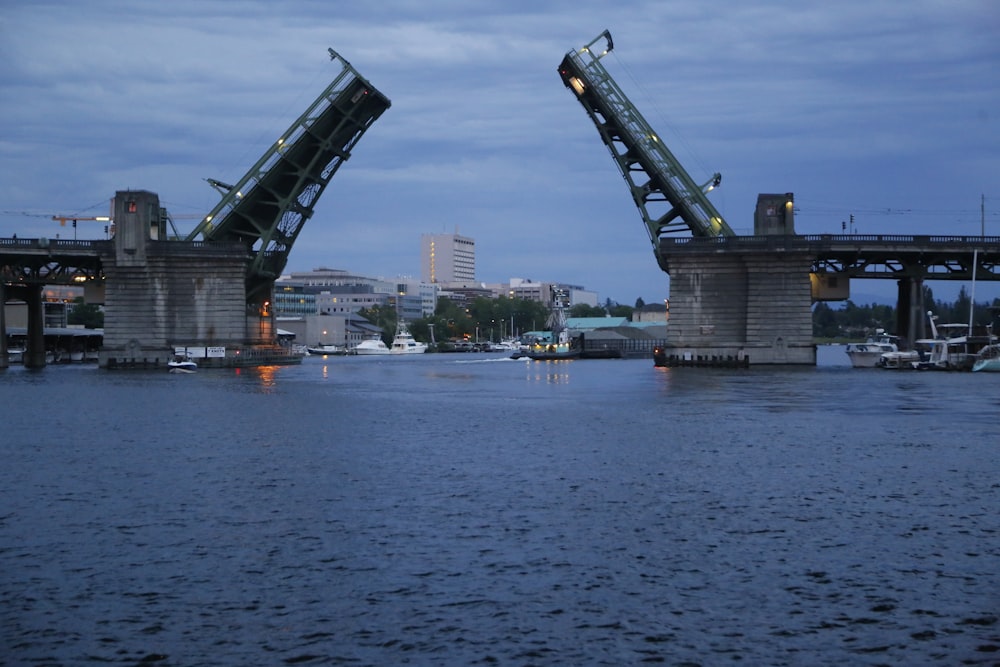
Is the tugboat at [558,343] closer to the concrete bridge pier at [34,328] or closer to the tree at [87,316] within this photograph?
the concrete bridge pier at [34,328]

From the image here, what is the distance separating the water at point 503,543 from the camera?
11531 millimetres

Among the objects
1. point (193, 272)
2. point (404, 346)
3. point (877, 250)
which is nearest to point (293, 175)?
point (193, 272)

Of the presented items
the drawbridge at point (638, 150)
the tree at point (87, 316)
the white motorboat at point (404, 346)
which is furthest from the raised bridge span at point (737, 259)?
the tree at point (87, 316)

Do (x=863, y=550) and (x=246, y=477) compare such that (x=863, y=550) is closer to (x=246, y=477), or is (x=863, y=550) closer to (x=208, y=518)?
(x=208, y=518)

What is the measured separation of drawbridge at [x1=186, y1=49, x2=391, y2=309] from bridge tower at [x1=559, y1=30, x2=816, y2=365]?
1149 cm

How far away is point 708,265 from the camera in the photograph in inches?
2657

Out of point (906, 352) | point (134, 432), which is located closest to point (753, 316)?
point (906, 352)

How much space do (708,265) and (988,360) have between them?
15.5 metres

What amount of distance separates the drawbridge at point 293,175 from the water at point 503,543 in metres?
32.0

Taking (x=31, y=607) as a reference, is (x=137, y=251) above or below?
above

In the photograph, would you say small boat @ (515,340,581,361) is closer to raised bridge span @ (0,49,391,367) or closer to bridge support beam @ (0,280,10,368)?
raised bridge span @ (0,49,391,367)

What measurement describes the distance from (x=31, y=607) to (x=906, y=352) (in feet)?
208

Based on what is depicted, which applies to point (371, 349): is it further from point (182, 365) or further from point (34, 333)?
point (182, 365)

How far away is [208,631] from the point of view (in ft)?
38.8
